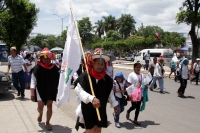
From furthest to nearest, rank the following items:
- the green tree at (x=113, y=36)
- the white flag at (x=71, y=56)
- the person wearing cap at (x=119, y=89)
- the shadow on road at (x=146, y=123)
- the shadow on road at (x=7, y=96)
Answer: the green tree at (x=113, y=36) → the shadow on road at (x=7, y=96) → the shadow on road at (x=146, y=123) → the person wearing cap at (x=119, y=89) → the white flag at (x=71, y=56)

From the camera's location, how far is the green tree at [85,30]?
217ft

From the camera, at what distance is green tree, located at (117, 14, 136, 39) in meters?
77.2

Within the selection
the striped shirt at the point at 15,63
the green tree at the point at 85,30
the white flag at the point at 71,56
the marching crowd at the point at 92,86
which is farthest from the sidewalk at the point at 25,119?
the green tree at the point at 85,30

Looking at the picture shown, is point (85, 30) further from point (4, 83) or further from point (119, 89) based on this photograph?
point (119, 89)

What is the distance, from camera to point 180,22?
1964 cm

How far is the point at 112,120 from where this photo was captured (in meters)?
7.07

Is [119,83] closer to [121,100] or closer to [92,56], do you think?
[121,100]

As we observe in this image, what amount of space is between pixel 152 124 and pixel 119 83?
142cm

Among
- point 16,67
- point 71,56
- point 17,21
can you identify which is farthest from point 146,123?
point 17,21

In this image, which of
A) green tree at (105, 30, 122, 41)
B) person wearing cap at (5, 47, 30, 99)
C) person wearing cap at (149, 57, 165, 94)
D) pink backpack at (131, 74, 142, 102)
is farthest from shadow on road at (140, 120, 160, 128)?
green tree at (105, 30, 122, 41)

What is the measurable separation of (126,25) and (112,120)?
72786 mm

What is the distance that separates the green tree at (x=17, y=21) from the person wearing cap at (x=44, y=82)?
32.4 ft

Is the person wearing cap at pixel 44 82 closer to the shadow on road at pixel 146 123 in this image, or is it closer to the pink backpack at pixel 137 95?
the pink backpack at pixel 137 95

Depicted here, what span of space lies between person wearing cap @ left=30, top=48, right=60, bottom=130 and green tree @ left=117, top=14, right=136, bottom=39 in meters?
73.0
